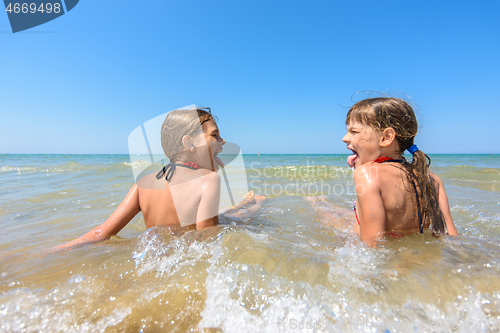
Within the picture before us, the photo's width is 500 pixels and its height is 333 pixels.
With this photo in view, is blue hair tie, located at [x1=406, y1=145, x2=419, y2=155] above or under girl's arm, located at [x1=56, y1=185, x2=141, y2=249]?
above

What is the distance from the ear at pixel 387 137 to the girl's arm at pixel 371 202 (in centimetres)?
28

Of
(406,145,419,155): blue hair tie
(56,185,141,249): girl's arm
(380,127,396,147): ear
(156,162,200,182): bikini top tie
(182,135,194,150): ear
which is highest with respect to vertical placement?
(182,135,194,150): ear

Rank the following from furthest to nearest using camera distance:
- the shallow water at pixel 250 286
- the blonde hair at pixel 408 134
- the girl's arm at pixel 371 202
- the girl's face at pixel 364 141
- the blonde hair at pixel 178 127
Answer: the blonde hair at pixel 178 127 → the girl's face at pixel 364 141 → the blonde hair at pixel 408 134 → the girl's arm at pixel 371 202 → the shallow water at pixel 250 286

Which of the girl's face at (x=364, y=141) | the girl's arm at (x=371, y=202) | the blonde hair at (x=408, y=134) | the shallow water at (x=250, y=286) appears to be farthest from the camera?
the girl's face at (x=364, y=141)

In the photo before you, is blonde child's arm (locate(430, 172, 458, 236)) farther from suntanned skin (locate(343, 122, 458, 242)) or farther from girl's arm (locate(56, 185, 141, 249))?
girl's arm (locate(56, 185, 141, 249))

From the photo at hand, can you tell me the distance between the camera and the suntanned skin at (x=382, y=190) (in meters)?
1.55

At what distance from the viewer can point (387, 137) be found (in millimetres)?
1739

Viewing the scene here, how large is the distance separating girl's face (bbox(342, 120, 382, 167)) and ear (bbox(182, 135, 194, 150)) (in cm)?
130

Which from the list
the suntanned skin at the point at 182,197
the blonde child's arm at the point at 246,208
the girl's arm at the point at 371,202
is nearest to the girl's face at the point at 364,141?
the girl's arm at the point at 371,202

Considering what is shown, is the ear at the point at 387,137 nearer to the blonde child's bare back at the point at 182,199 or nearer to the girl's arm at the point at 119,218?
the blonde child's bare back at the point at 182,199

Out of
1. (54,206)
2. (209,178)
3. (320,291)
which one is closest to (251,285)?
(320,291)

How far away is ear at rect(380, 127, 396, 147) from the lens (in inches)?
67.8

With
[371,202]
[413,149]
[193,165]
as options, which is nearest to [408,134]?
[413,149]

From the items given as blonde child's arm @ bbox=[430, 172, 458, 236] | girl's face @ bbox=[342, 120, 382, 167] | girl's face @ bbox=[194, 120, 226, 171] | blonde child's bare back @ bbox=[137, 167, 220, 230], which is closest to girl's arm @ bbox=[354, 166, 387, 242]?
girl's face @ bbox=[342, 120, 382, 167]
